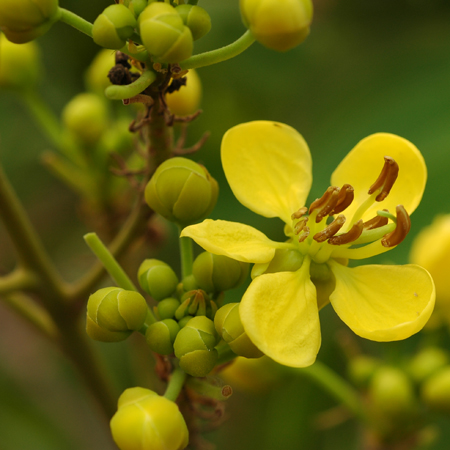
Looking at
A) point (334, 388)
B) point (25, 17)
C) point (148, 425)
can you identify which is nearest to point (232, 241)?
point (148, 425)

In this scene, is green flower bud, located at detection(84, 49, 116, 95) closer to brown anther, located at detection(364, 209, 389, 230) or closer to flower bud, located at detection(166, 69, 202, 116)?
flower bud, located at detection(166, 69, 202, 116)

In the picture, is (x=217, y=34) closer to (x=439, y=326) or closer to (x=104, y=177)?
(x=104, y=177)

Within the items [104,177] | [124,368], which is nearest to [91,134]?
[104,177]

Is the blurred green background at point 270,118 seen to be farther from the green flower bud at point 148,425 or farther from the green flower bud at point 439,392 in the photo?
the green flower bud at point 148,425

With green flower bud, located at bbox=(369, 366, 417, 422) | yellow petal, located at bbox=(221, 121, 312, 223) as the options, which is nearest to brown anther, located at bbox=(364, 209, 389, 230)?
yellow petal, located at bbox=(221, 121, 312, 223)

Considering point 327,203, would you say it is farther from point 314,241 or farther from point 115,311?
point 115,311

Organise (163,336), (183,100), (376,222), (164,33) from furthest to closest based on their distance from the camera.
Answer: (183,100), (376,222), (163,336), (164,33)
